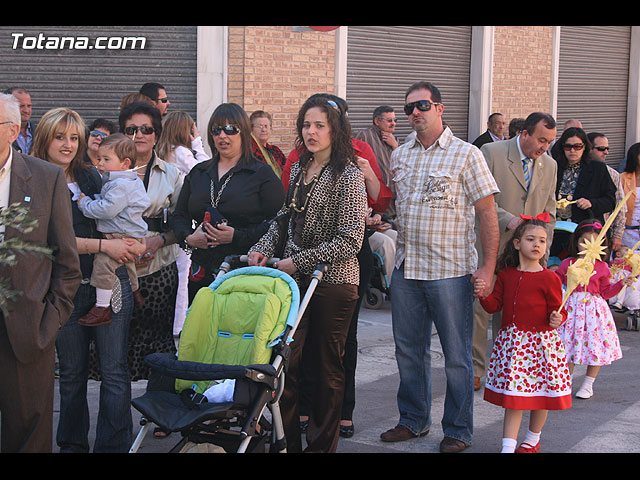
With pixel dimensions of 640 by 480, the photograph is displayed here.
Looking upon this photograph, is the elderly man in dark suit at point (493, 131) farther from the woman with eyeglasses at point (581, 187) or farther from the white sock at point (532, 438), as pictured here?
the white sock at point (532, 438)

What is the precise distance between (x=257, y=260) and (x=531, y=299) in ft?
5.88

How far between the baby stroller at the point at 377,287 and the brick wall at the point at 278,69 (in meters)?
2.84

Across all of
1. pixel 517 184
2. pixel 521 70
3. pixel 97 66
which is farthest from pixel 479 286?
pixel 521 70

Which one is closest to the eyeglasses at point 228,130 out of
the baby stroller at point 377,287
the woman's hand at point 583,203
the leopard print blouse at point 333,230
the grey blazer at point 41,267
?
the leopard print blouse at point 333,230

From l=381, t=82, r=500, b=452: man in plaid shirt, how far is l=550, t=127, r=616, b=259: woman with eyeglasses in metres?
3.39

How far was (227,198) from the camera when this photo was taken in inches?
229

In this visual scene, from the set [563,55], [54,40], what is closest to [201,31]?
[54,40]

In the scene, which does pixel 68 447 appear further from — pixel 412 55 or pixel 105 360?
pixel 412 55

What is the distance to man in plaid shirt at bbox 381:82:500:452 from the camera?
569cm

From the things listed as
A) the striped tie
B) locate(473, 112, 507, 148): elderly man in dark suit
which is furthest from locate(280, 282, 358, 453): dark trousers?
locate(473, 112, 507, 148): elderly man in dark suit

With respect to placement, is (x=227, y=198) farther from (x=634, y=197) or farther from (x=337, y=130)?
(x=634, y=197)

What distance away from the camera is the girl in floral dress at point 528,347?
18.1 feet

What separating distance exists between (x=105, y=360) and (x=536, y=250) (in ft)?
9.24

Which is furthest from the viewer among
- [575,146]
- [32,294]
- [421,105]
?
[575,146]
